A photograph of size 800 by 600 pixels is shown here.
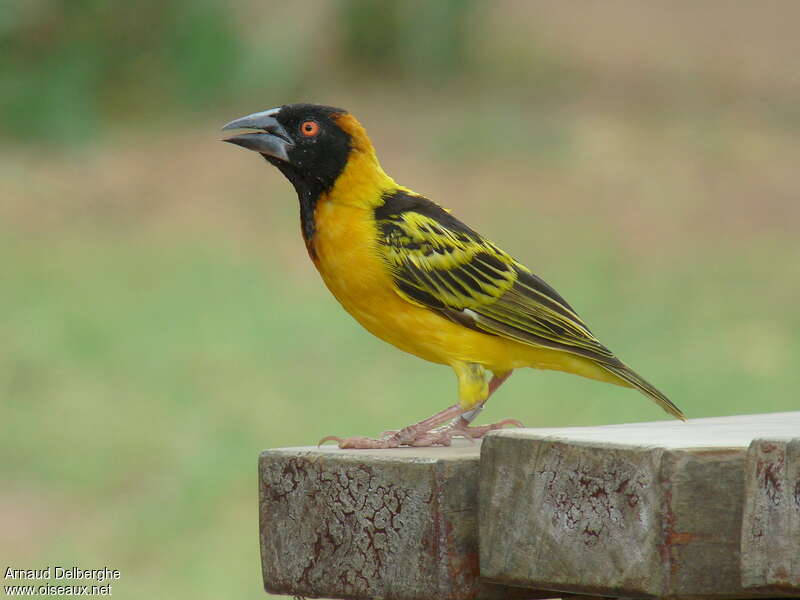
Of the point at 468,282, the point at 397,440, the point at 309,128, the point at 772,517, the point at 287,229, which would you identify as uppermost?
the point at 287,229

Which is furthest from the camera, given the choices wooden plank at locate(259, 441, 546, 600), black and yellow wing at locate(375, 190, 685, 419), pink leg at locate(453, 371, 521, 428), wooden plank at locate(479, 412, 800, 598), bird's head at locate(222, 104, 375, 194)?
bird's head at locate(222, 104, 375, 194)

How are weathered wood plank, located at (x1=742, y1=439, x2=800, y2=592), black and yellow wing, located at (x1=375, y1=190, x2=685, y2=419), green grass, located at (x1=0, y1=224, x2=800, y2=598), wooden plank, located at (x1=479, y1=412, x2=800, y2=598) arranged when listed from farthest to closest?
green grass, located at (x1=0, y1=224, x2=800, y2=598) < black and yellow wing, located at (x1=375, y1=190, x2=685, y2=419) < wooden plank, located at (x1=479, y1=412, x2=800, y2=598) < weathered wood plank, located at (x1=742, y1=439, x2=800, y2=592)

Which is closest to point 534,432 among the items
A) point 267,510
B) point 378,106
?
point 267,510

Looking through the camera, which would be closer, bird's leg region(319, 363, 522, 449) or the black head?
bird's leg region(319, 363, 522, 449)

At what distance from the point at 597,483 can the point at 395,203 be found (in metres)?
2.19

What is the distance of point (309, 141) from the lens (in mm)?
4457

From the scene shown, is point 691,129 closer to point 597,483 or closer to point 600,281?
point 600,281

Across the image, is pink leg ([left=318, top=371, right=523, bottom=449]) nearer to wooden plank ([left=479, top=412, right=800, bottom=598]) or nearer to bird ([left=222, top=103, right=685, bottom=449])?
bird ([left=222, top=103, right=685, bottom=449])

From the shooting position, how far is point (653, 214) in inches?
604

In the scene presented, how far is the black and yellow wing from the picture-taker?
4.25 metres

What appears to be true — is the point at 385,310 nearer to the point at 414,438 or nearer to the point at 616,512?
the point at 414,438

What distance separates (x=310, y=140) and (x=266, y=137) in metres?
0.15

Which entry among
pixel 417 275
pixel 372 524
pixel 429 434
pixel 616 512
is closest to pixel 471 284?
pixel 417 275

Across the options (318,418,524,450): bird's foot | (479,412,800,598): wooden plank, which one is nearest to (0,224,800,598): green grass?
(318,418,524,450): bird's foot
